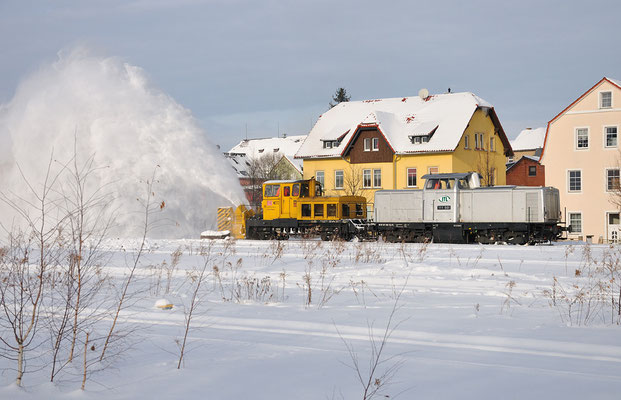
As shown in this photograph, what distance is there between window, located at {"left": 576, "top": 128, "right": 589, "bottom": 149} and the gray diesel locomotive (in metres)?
14.2

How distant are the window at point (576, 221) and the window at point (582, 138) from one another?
4149 millimetres

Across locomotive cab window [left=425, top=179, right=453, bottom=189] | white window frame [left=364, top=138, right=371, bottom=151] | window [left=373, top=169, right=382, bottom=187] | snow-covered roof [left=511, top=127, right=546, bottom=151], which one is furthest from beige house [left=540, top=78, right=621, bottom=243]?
snow-covered roof [left=511, top=127, right=546, bottom=151]

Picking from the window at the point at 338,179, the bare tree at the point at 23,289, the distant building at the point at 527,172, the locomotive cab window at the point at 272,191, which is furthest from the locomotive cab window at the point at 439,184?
the distant building at the point at 527,172

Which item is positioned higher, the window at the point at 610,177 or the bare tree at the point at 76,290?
the window at the point at 610,177

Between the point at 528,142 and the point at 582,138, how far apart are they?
1988 inches

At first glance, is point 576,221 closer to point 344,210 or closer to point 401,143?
point 401,143

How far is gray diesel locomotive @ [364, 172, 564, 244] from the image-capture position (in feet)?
76.6

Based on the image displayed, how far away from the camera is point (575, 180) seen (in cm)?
3725

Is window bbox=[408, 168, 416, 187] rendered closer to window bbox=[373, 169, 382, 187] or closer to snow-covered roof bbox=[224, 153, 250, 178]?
window bbox=[373, 169, 382, 187]

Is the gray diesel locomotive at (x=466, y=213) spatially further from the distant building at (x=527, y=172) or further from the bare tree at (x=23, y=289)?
the distant building at (x=527, y=172)

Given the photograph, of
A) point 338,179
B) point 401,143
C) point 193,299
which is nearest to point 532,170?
point 401,143

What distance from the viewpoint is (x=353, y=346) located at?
224 inches

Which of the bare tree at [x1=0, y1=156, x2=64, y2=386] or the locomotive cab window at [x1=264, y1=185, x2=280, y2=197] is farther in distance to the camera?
the locomotive cab window at [x1=264, y1=185, x2=280, y2=197]

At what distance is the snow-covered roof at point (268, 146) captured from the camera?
9088cm
